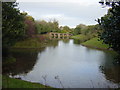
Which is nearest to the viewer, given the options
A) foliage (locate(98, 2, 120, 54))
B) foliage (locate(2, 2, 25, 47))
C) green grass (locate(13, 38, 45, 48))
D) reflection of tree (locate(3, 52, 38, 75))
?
foliage (locate(98, 2, 120, 54))

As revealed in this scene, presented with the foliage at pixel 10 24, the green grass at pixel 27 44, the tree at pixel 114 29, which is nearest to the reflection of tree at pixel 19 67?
the foliage at pixel 10 24

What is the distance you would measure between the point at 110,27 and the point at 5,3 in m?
15.6

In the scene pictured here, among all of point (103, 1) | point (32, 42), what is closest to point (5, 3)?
point (103, 1)

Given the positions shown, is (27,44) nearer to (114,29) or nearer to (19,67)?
(19,67)

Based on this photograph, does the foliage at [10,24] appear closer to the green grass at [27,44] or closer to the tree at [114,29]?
the tree at [114,29]

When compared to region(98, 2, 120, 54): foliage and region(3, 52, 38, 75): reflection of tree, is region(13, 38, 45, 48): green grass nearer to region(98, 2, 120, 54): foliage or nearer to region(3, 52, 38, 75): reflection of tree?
region(3, 52, 38, 75): reflection of tree

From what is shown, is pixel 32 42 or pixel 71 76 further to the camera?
Result: pixel 32 42

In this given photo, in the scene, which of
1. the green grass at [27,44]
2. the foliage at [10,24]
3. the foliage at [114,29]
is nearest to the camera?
the foliage at [114,29]

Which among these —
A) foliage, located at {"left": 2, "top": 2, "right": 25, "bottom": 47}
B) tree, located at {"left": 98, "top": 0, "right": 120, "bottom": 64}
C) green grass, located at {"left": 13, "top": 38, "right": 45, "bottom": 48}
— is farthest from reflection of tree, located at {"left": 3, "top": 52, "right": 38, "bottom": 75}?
green grass, located at {"left": 13, "top": 38, "right": 45, "bottom": 48}

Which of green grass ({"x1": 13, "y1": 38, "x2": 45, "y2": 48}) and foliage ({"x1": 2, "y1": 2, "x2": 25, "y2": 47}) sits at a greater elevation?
foliage ({"x1": 2, "y1": 2, "x2": 25, "y2": 47})

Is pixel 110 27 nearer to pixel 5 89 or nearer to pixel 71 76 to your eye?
pixel 5 89

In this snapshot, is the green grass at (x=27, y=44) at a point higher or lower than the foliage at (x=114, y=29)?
lower

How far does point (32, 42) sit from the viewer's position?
3638 cm

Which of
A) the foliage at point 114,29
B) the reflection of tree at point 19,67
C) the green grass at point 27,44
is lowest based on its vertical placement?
the reflection of tree at point 19,67
